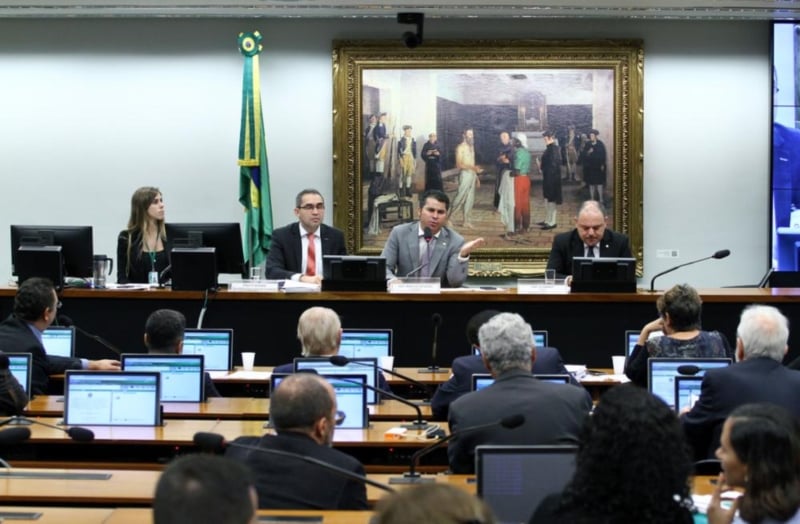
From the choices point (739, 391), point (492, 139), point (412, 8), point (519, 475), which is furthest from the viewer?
point (492, 139)

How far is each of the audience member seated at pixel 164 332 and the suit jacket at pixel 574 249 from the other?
Result: 11.6ft

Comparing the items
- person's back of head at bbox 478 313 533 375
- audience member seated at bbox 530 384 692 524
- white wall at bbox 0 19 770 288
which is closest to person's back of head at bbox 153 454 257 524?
audience member seated at bbox 530 384 692 524

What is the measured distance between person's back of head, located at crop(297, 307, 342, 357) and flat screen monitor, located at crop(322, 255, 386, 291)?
2.09 meters

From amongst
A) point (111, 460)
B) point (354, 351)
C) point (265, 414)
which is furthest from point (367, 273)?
point (111, 460)

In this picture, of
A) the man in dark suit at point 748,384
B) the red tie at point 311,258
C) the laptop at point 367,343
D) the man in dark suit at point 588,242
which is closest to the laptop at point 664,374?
the man in dark suit at point 748,384

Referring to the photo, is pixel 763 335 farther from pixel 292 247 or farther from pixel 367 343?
pixel 292 247

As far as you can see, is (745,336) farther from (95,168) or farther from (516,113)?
(95,168)

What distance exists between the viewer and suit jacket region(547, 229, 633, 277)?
839 cm

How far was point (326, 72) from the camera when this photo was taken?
10.4m

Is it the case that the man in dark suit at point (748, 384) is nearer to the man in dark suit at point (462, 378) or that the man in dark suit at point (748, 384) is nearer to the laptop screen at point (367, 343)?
the man in dark suit at point (462, 378)

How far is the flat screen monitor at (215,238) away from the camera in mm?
7992

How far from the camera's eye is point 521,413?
3.91 meters

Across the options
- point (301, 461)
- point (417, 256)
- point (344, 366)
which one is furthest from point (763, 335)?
point (417, 256)

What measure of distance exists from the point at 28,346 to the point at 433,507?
4605mm
